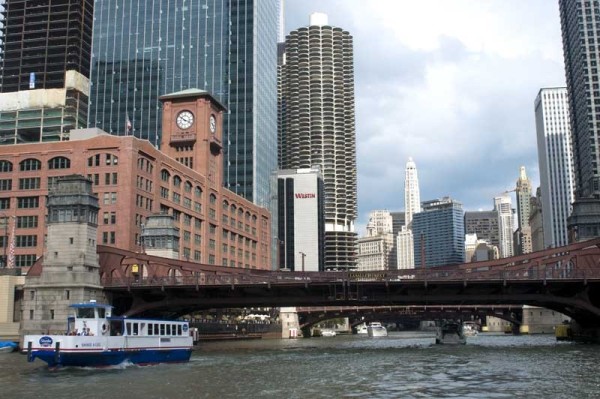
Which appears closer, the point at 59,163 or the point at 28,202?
the point at 59,163

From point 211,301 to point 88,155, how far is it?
50.5 m

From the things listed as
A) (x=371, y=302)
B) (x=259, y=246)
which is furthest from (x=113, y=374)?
(x=259, y=246)

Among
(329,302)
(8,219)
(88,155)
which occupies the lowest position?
(329,302)

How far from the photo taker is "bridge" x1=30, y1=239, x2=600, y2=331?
82.3m

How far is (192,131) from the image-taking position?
16488 centimetres

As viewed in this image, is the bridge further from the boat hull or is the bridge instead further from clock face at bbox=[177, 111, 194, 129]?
clock face at bbox=[177, 111, 194, 129]

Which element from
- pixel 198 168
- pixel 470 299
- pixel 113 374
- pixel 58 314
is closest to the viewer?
pixel 113 374

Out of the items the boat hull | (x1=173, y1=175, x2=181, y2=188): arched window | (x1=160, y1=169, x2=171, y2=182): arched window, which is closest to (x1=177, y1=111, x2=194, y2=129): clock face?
(x1=173, y1=175, x2=181, y2=188): arched window

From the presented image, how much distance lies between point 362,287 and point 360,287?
32 centimetres

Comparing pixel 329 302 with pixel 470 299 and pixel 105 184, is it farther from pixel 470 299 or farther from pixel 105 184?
pixel 105 184

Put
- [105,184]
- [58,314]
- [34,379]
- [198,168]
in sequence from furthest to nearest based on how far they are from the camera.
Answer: [198,168], [105,184], [58,314], [34,379]

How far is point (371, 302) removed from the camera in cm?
8788

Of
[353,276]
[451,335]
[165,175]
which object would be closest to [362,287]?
[353,276]

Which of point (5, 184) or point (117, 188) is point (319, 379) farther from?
point (5, 184)
